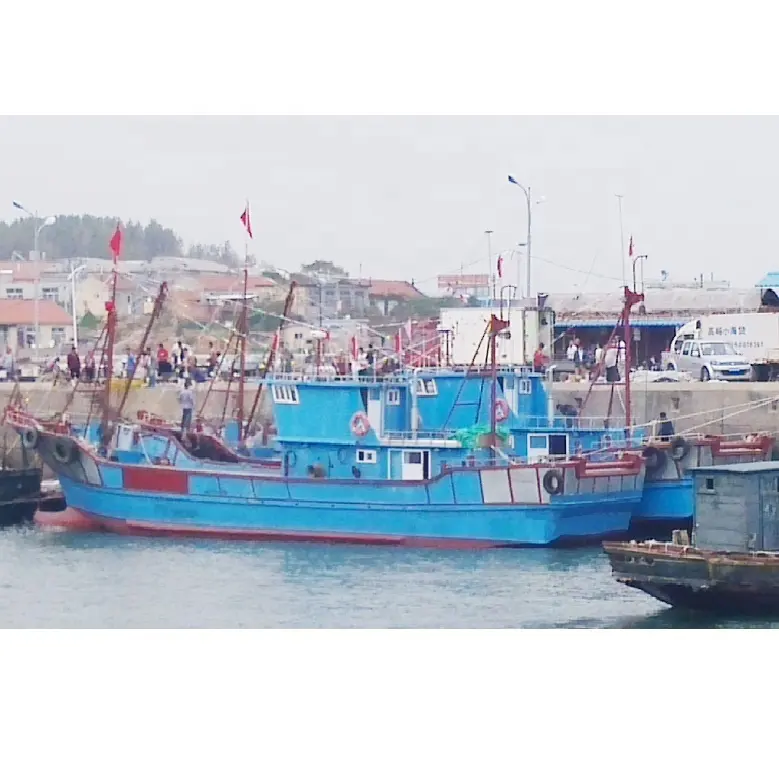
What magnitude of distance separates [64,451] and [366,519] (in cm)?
718

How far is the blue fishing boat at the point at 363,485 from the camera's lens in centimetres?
3166

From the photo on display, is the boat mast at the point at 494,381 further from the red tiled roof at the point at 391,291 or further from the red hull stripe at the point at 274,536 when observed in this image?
the red tiled roof at the point at 391,291

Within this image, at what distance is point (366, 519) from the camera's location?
32.8m

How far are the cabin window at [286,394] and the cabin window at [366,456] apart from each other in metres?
1.69

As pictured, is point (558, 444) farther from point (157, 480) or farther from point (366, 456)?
point (157, 480)

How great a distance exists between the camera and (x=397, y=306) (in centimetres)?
6625

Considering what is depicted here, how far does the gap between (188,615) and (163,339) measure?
1636 inches

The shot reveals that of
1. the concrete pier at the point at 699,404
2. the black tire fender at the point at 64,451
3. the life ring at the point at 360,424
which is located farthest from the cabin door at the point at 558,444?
the black tire fender at the point at 64,451

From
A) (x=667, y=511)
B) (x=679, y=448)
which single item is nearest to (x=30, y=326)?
(x=679, y=448)

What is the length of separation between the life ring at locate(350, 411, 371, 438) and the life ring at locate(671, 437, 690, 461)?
607cm

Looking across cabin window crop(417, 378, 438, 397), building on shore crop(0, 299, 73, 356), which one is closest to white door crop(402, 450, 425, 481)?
cabin window crop(417, 378, 438, 397)

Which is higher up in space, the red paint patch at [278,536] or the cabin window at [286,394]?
the cabin window at [286,394]

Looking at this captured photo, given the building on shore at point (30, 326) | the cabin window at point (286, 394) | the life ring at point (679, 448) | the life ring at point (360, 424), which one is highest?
the building on shore at point (30, 326)

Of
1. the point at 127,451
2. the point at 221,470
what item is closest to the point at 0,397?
the point at 127,451
